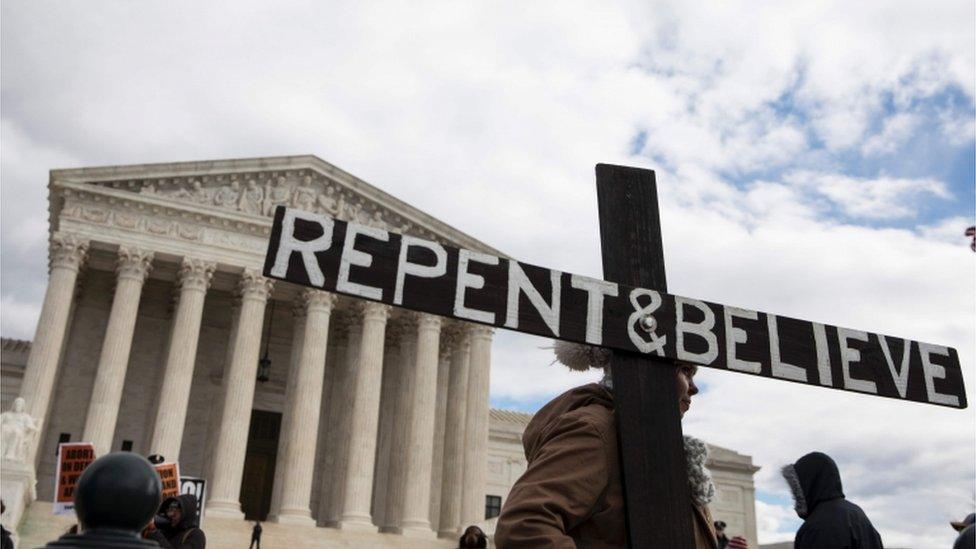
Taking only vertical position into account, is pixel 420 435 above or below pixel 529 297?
above

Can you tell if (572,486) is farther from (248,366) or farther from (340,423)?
(340,423)

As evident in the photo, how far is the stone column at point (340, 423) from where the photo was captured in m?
33.6

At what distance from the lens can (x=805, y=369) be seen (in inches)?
143

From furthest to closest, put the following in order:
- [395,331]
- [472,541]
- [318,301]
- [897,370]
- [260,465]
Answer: [395,331] < [260,465] < [318,301] < [472,541] < [897,370]

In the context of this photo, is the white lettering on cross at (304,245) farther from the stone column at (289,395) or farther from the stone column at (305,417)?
the stone column at (289,395)

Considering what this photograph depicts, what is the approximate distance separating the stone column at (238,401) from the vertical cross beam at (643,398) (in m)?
28.0

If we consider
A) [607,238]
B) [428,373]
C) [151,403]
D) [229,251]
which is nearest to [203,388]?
[151,403]

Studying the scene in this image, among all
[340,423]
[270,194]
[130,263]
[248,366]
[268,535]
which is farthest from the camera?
[340,423]

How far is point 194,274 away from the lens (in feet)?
104

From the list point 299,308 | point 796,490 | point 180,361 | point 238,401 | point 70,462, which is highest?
point 299,308

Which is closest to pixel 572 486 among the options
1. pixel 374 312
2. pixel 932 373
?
pixel 932 373

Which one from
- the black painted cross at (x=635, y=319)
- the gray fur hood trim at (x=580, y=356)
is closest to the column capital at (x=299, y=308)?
the gray fur hood trim at (x=580, y=356)

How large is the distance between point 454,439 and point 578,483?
33595 millimetres

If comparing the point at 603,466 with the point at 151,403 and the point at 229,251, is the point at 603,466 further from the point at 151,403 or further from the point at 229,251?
the point at 151,403
